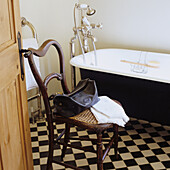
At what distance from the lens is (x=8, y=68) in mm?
1299

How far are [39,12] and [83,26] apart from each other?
1.74ft

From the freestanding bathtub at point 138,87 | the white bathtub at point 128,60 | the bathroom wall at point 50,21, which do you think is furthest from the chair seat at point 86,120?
the bathroom wall at point 50,21

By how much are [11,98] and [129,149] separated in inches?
55.4

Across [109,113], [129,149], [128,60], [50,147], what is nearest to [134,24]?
[128,60]

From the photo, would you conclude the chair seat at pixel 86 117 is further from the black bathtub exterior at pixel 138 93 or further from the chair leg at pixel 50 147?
the black bathtub exterior at pixel 138 93

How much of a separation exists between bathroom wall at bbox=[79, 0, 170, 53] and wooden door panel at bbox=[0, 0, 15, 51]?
2.10m

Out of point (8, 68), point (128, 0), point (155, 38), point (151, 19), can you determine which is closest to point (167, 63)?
point (155, 38)

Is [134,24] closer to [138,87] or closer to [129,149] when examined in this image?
[138,87]

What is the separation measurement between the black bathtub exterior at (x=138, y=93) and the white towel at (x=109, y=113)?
22.0 inches

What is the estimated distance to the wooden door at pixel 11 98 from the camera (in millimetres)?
1253

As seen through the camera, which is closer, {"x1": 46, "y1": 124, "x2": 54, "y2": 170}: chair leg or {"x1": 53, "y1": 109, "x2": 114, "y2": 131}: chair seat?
{"x1": 53, "y1": 109, "x2": 114, "y2": 131}: chair seat

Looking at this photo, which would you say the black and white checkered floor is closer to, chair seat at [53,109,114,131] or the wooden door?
chair seat at [53,109,114,131]

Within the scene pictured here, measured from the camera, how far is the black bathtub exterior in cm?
234

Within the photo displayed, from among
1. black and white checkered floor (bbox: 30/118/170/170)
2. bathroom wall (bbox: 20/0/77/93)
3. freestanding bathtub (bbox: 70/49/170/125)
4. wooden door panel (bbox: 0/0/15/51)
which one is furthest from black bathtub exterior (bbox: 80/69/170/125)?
wooden door panel (bbox: 0/0/15/51)
